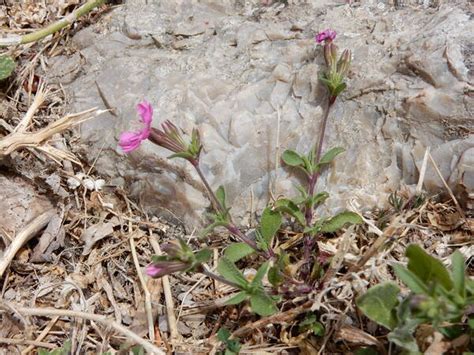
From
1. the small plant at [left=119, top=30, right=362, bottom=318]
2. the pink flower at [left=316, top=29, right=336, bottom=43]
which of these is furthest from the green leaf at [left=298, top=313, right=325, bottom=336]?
the pink flower at [left=316, top=29, right=336, bottom=43]

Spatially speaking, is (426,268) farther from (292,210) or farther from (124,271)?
(124,271)

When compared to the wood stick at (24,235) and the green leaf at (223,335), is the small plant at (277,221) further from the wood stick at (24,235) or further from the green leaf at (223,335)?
the wood stick at (24,235)

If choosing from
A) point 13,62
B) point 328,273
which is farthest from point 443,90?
point 13,62

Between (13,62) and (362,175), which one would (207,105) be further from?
(13,62)

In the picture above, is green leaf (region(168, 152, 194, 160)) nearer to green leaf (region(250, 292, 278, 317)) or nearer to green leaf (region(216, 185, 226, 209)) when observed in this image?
green leaf (region(216, 185, 226, 209))

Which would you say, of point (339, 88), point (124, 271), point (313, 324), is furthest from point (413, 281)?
point (124, 271)

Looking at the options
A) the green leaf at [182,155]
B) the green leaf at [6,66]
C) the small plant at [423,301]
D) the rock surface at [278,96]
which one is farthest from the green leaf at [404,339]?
the green leaf at [6,66]
